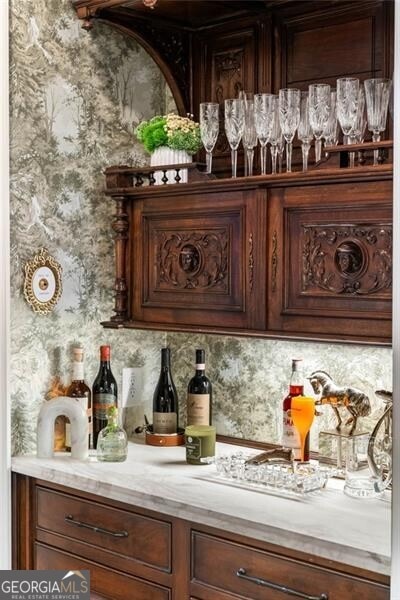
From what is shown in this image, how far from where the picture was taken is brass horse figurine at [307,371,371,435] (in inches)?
105

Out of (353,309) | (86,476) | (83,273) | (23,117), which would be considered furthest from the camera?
(83,273)

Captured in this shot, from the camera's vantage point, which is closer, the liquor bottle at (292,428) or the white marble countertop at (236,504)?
the white marble countertop at (236,504)

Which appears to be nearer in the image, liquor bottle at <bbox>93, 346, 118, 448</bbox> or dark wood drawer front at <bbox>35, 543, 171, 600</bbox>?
dark wood drawer front at <bbox>35, 543, 171, 600</bbox>

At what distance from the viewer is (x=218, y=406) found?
10.6ft

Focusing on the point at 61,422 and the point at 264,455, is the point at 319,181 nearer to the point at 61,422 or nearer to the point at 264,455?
the point at 264,455

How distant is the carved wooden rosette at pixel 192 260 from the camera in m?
2.82

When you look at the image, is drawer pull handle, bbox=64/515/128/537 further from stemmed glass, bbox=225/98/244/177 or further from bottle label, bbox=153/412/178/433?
stemmed glass, bbox=225/98/244/177

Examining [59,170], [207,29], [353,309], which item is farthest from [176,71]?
[353,309]

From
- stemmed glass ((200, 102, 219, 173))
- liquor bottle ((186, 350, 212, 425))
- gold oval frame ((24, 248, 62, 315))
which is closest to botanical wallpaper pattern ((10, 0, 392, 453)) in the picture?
gold oval frame ((24, 248, 62, 315))

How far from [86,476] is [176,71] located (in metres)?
1.49

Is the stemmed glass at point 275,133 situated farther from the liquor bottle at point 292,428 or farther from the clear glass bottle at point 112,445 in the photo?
the clear glass bottle at point 112,445

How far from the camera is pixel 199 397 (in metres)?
3.06

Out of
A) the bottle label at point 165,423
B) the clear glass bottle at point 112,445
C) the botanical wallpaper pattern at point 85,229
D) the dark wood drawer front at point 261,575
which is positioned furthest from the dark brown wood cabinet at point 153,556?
the bottle label at point 165,423

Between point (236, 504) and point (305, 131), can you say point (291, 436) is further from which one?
point (305, 131)
